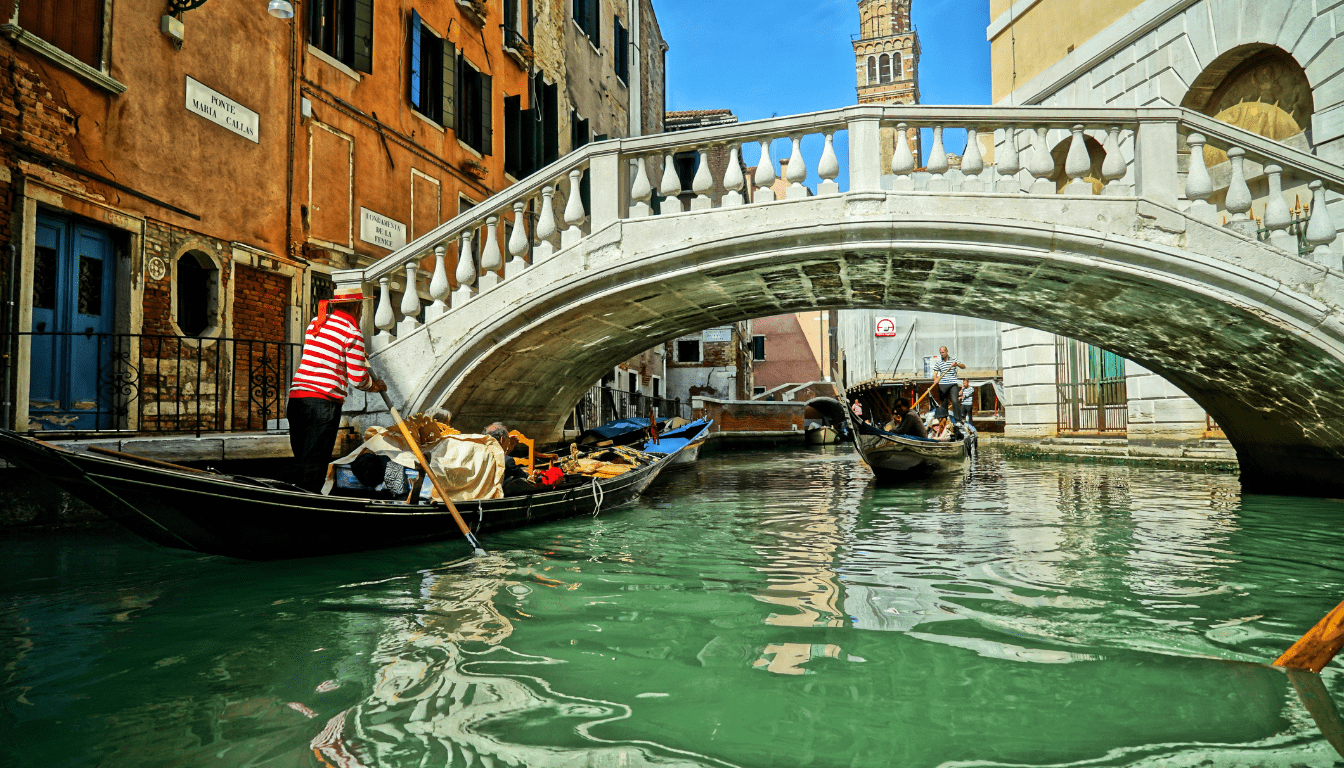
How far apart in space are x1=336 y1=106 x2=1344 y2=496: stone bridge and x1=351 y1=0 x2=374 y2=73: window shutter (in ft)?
7.90

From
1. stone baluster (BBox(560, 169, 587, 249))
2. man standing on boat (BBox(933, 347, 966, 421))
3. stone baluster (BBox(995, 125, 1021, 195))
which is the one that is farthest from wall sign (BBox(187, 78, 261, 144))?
man standing on boat (BBox(933, 347, 966, 421))

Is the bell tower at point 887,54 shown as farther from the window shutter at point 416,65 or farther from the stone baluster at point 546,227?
the stone baluster at point 546,227

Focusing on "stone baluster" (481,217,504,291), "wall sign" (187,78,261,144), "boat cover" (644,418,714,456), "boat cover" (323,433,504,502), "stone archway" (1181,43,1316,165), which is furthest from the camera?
"boat cover" (644,418,714,456)

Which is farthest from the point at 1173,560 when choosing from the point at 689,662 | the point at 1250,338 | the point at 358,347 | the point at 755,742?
the point at 358,347

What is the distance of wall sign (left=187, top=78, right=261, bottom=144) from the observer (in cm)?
530

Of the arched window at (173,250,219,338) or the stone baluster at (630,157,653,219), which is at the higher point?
the stone baluster at (630,157,653,219)

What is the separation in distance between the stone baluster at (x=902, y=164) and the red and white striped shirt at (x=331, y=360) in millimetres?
2900

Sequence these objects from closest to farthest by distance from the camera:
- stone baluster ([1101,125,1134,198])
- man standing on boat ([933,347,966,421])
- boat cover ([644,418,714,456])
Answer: stone baluster ([1101,125,1134,198]) < boat cover ([644,418,714,456]) < man standing on boat ([933,347,966,421])

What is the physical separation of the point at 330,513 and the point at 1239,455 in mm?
6486

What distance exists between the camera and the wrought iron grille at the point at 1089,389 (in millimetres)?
9250

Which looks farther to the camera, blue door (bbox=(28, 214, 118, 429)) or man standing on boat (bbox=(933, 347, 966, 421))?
man standing on boat (bbox=(933, 347, 966, 421))

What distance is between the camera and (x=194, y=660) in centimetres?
213

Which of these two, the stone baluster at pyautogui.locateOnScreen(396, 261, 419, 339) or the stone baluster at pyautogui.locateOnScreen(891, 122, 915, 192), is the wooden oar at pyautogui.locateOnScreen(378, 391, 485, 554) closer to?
the stone baluster at pyautogui.locateOnScreen(396, 261, 419, 339)

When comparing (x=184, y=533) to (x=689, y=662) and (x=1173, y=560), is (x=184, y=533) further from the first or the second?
(x=1173, y=560)
